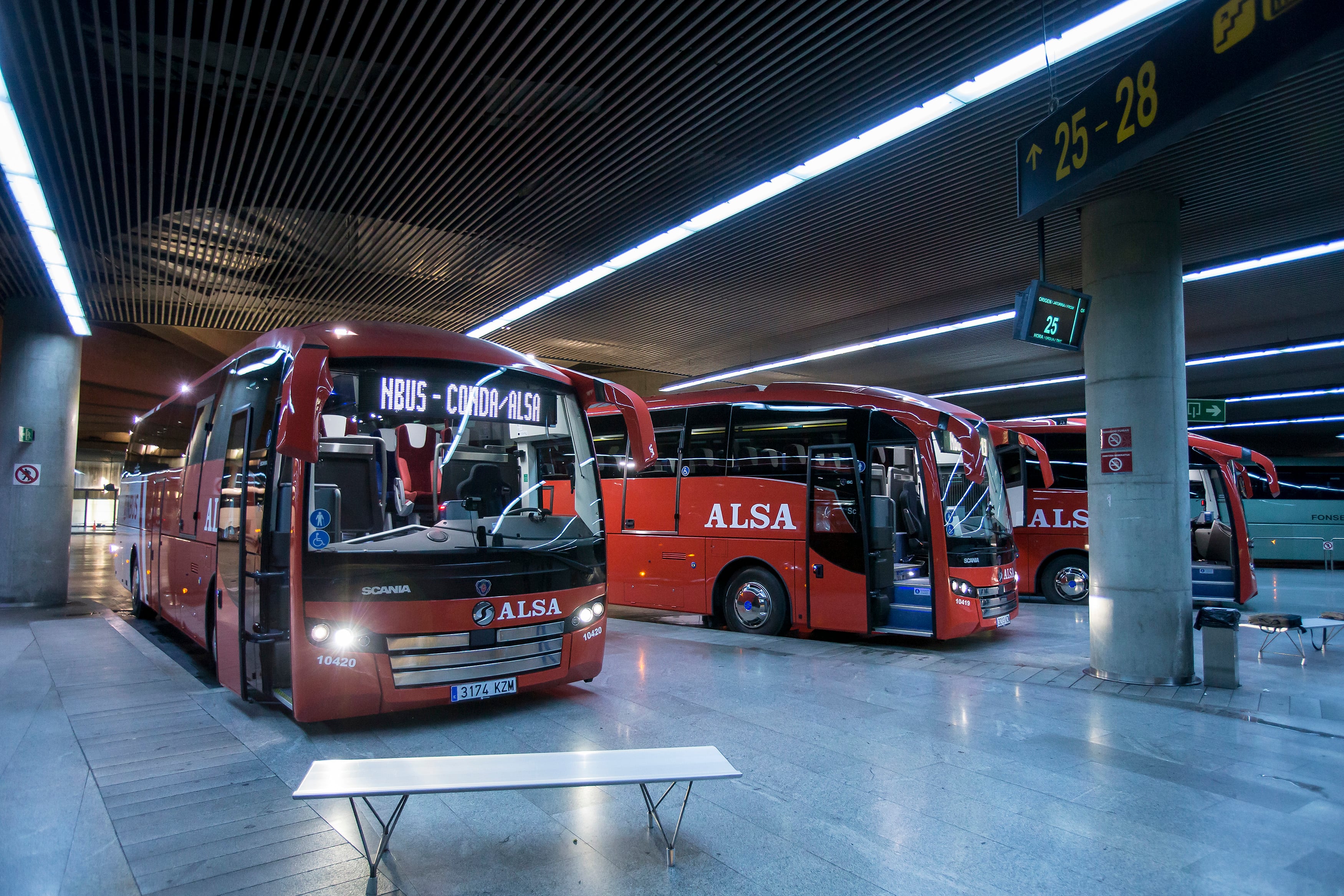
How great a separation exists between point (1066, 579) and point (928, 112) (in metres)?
9.55

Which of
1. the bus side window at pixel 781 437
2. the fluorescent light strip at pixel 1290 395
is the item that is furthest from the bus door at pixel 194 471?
the fluorescent light strip at pixel 1290 395

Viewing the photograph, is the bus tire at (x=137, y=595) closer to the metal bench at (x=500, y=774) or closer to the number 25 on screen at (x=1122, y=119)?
the metal bench at (x=500, y=774)

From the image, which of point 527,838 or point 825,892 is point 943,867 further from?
point 527,838

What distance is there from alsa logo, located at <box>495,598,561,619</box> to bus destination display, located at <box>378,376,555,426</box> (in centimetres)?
131

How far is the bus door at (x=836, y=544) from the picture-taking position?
334 inches

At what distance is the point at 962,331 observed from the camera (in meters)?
13.1

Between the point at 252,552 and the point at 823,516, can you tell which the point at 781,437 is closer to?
the point at 823,516

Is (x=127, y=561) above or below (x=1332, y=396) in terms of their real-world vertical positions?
below

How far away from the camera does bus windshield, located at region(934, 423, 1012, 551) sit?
331 inches

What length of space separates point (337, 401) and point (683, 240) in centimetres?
503

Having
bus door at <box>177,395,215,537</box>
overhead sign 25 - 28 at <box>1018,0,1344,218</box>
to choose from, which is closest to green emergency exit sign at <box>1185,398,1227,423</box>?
overhead sign 25 - 28 at <box>1018,0,1344,218</box>

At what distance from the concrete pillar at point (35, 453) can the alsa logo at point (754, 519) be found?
9764 millimetres

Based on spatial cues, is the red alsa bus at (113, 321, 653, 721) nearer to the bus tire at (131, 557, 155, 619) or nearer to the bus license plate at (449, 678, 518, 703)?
the bus license plate at (449, 678, 518, 703)

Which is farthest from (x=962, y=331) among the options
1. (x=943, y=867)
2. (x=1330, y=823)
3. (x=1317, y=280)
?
(x=943, y=867)
